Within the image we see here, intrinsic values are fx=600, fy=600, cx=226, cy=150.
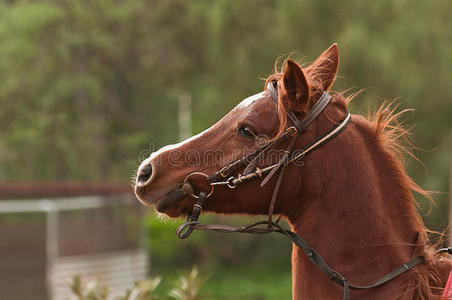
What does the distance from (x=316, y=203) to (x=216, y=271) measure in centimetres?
1764

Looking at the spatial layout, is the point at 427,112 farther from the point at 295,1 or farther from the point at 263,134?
the point at 263,134

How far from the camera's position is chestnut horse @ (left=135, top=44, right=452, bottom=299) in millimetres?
2742

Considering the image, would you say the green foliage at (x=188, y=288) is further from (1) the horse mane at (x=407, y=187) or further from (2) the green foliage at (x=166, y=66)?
(2) the green foliage at (x=166, y=66)

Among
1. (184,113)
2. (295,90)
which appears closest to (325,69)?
(295,90)

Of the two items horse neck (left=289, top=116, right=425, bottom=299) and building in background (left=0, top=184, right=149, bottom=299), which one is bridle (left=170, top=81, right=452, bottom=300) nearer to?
horse neck (left=289, top=116, right=425, bottom=299)

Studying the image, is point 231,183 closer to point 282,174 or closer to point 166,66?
point 282,174

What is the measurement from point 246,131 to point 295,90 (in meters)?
0.30

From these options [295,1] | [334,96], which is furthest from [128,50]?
[334,96]

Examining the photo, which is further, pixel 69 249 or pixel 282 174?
pixel 69 249

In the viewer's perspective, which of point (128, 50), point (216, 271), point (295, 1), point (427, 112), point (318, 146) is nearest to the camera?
point (318, 146)

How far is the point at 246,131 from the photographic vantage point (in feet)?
9.36

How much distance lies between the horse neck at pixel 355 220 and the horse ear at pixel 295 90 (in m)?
0.24

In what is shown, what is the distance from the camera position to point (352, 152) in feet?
9.21

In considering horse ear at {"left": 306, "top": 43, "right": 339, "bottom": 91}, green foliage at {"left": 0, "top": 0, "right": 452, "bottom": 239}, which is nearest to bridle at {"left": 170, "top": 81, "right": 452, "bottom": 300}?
horse ear at {"left": 306, "top": 43, "right": 339, "bottom": 91}
